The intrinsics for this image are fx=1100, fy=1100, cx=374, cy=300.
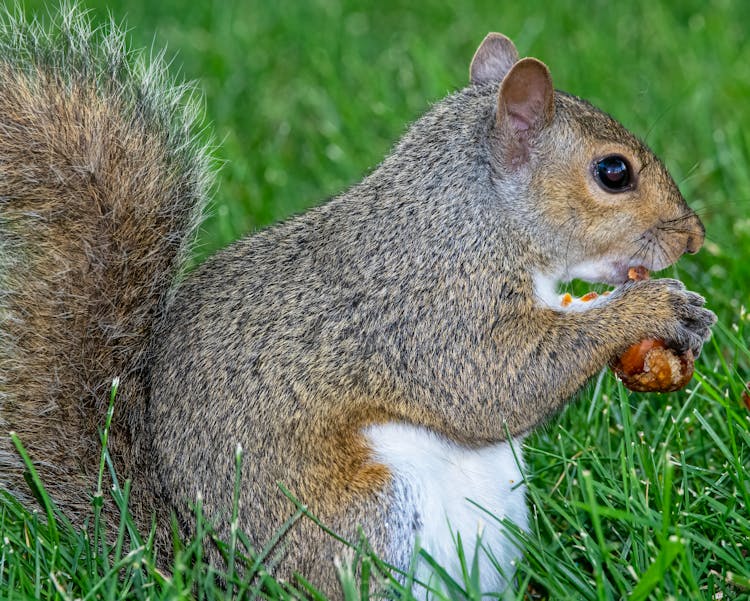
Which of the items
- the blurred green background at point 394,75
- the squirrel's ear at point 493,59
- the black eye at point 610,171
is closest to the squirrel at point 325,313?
the black eye at point 610,171

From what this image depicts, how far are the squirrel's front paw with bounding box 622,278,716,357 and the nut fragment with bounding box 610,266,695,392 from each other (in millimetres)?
20

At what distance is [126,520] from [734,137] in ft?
8.81

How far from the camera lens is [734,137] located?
3.88 m

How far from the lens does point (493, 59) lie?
9.34ft

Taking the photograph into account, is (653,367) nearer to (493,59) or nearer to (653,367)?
(653,367)

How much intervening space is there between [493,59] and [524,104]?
1.65 ft

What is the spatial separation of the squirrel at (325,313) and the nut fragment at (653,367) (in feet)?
0.10

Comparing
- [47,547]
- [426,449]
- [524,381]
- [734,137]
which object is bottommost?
[47,547]

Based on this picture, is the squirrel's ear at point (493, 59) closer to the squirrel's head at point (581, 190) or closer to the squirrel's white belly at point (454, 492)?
the squirrel's head at point (581, 190)

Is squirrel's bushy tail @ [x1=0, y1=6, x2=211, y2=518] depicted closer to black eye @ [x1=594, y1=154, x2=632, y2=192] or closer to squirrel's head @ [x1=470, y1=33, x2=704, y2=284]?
squirrel's head @ [x1=470, y1=33, x2=704, y2=284]

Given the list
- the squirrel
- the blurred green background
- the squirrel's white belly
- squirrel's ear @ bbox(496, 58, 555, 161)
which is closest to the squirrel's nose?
the squirrel

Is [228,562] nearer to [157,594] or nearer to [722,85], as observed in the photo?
[157,594]

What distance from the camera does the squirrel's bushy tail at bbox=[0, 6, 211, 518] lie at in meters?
2.25

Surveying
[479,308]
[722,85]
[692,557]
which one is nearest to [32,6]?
[722,85]
